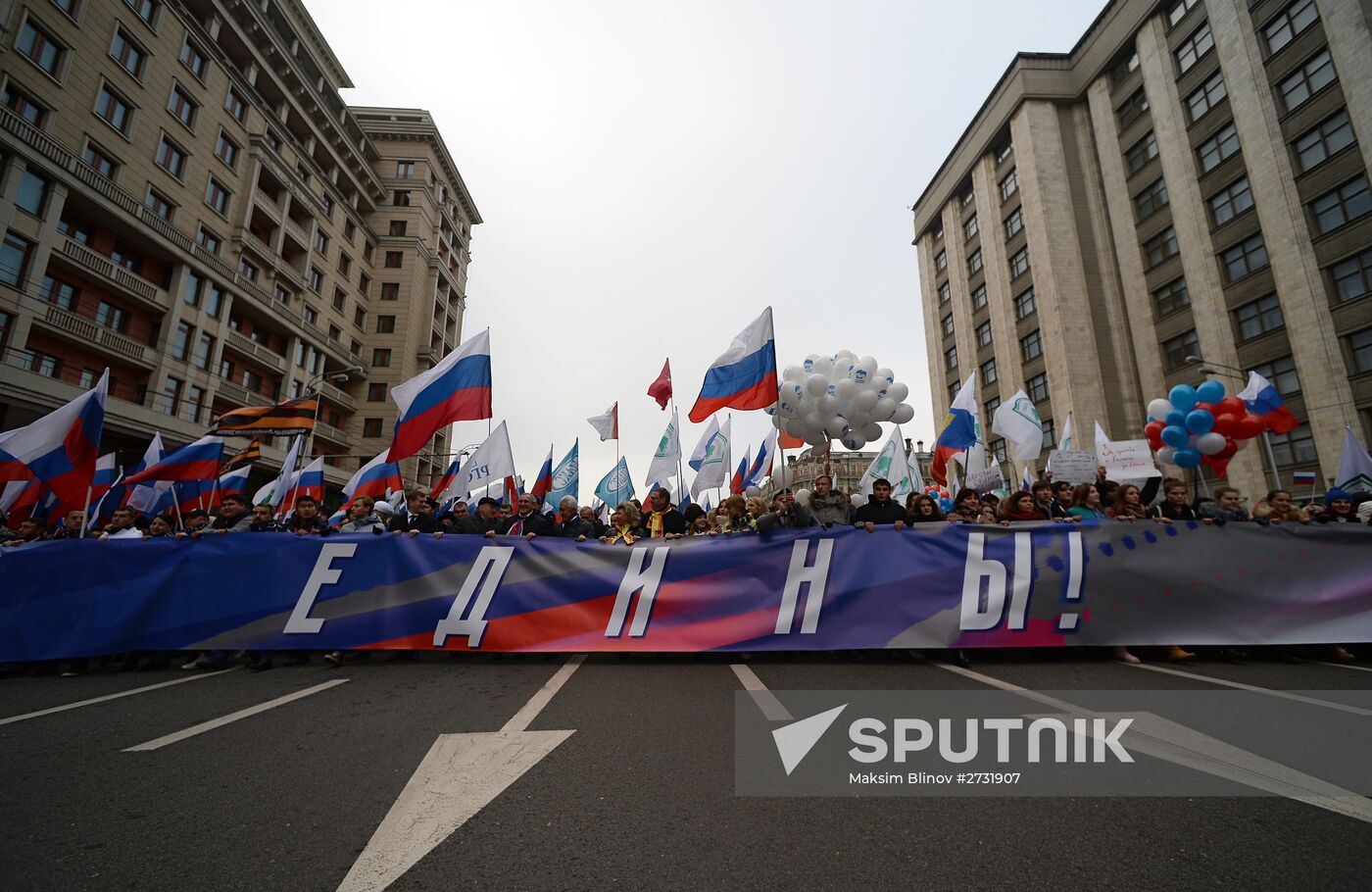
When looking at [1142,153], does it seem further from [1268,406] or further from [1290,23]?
[1268,406]

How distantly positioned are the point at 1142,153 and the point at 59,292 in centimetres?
4987

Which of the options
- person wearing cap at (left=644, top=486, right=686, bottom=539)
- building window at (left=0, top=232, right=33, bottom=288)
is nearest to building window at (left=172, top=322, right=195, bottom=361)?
building window at (left=0, top=232, right=33, bottom=288)

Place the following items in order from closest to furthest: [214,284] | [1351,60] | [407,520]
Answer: [407,520] → [1351,60] → [214,284]

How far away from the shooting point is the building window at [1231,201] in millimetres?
26141

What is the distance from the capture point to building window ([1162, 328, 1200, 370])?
28548 mm

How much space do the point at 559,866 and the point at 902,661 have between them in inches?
194

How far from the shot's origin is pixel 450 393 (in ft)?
29.3

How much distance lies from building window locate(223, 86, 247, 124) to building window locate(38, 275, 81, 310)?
565 inches

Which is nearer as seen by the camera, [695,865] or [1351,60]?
[695,865]

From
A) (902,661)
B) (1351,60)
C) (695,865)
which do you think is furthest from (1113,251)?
(695,865)

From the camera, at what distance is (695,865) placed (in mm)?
2125

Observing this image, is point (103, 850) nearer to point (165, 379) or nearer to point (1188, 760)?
point (1188, 760)

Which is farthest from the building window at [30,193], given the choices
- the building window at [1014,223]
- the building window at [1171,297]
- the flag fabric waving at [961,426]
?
the building window at [1171,297]

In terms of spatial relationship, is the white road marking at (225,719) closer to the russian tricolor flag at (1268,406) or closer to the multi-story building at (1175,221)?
the russian tricolor flag at (1268,406)
